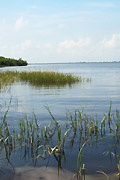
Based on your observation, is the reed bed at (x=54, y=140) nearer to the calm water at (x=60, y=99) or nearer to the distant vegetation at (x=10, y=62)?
the calm water at (x=60, y=99)

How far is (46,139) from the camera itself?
6.77 meters

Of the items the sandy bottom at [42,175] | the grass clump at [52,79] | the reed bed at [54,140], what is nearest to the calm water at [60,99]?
the reed bed at [54,140]

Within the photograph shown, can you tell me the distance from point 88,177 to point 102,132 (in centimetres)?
286

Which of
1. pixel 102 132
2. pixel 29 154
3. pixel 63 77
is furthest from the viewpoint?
pixel 63 77

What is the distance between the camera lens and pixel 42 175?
487 centimetres

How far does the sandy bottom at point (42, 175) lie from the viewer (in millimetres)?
4742

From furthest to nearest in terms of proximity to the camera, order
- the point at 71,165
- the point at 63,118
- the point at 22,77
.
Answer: the point at 22,77 → the point at 63,118 → the point at 71,165

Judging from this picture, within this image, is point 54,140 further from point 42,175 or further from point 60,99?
point 60,99

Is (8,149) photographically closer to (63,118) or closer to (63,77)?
(63,118)

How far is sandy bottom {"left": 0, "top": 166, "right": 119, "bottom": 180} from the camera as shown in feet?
15.6

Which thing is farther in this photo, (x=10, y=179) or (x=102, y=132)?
(x=102, y=132)

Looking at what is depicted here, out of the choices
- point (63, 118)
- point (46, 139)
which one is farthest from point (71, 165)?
point (63, 118)

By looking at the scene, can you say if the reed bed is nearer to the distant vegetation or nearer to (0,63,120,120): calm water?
(0,63,120,120): calm water

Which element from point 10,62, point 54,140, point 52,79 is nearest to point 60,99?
point 54,140
